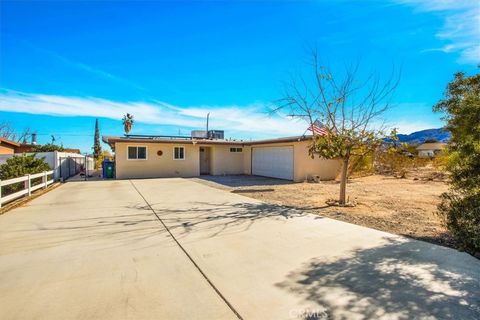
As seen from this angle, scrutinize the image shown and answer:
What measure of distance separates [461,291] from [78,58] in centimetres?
1574

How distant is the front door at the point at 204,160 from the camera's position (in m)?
21.5

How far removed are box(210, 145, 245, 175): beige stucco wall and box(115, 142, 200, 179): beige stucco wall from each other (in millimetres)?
1323

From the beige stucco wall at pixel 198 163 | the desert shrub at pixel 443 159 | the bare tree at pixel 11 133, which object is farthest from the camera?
the bare tree at pixel 11 133

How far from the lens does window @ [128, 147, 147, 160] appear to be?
715 inches

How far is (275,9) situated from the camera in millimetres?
9578

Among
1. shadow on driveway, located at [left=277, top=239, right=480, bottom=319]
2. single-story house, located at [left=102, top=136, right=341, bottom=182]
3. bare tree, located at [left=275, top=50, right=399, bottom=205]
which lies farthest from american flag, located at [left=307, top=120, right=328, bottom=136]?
shadow on driveway, located at [left=277, top=239, right=480, bottom=319]

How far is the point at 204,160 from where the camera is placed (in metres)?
21.6

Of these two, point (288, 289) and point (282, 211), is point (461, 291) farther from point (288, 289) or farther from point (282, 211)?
point (282, 211)

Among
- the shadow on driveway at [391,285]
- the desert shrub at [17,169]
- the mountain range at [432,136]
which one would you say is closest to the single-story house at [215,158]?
the desert shrub at [17,169]

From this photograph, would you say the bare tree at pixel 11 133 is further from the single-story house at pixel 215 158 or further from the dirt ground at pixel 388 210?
the dirt ground at pixel 388 210

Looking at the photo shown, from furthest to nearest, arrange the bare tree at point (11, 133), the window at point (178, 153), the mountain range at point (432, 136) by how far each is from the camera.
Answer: the bare tree at point (11, 133)
the window at point (178, 153)
the mountain range at point (432, 136)

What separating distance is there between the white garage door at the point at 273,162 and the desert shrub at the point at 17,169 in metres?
12.7

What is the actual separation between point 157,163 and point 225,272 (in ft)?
53.2

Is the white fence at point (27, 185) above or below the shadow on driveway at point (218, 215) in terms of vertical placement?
above
